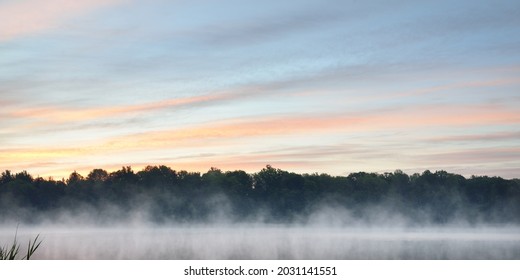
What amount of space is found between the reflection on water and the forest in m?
0.65

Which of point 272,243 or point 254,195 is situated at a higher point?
point 254,195

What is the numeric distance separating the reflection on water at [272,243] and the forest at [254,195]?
2.13 feet

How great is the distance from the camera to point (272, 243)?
1214 inches

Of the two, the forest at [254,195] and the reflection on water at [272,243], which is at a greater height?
the forest at [254,195]

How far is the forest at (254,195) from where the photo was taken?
968 inches

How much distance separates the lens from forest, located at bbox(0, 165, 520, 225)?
80.7 ft

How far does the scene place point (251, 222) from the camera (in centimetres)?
2658

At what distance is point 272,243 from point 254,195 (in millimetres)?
5175

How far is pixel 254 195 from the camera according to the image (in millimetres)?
26234

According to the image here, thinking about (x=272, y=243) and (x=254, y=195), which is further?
(x=272, y=243)

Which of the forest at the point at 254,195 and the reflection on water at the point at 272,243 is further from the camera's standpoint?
the reflection on water at the point at 272,243

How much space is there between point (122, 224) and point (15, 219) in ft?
19.2
